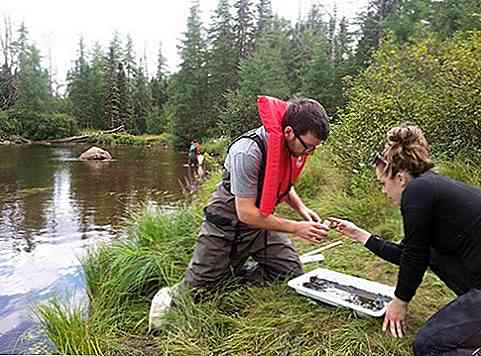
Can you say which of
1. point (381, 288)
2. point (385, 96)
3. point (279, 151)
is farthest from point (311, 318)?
point (385, 96)

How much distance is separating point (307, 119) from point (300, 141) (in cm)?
14

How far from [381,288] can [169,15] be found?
2446 inches

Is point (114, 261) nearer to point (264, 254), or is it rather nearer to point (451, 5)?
point (264, 254)

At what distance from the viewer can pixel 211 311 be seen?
9.91 feet

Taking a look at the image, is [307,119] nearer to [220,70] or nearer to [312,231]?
[312,231]

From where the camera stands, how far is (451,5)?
21.2 m

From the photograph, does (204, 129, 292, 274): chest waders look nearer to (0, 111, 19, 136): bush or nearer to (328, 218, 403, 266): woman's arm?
(328, 218, 403, 266): woman's arm

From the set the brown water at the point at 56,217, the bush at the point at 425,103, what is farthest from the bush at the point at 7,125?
the bush at the point at 425,103

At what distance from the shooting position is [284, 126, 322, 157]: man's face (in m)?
2.62

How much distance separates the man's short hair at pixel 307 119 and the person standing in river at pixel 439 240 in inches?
15.8

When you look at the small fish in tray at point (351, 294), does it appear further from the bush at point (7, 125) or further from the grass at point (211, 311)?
the bush at point (7, 125)

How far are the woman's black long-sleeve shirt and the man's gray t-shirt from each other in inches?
34.8

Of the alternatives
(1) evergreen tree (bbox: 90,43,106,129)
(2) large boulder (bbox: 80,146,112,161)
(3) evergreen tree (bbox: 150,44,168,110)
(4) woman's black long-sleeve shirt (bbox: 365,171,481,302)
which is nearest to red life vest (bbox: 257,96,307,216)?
(4) woman's black long-sleeve shirt (bbox: 365,171,481,302)

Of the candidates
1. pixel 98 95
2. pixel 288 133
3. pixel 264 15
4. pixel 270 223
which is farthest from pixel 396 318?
pixel 98 95
